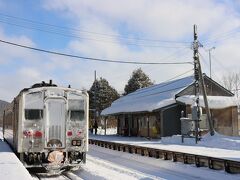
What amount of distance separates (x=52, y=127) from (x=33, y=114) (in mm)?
812

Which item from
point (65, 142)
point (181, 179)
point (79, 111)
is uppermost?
point (79, 111)

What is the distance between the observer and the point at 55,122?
591 inches

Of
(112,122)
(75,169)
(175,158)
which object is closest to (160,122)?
(175,158)

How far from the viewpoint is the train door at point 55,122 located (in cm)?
1479

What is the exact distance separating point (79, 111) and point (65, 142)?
→ 1.29 metres

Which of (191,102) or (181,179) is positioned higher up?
(191,102)

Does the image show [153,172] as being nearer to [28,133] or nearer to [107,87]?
[28,133]

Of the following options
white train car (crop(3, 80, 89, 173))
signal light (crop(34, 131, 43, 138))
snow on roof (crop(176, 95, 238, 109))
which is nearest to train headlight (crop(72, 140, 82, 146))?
white train car (crop(3, 80, 89, 173))

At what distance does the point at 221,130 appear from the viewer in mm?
38656

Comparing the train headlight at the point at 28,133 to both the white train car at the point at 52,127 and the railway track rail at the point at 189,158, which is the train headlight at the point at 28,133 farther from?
the railway track rail at the point at 189,158

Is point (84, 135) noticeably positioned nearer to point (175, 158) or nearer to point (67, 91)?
point (67, 91)

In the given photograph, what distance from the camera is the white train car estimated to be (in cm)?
1454

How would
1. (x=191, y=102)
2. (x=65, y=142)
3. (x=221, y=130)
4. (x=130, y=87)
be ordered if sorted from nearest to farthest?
(x=65, y=142) < (x=191, y=102) < (x=221, y=130) < (x=130, y=87)

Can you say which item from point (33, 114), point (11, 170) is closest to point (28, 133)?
point (33, 114)
